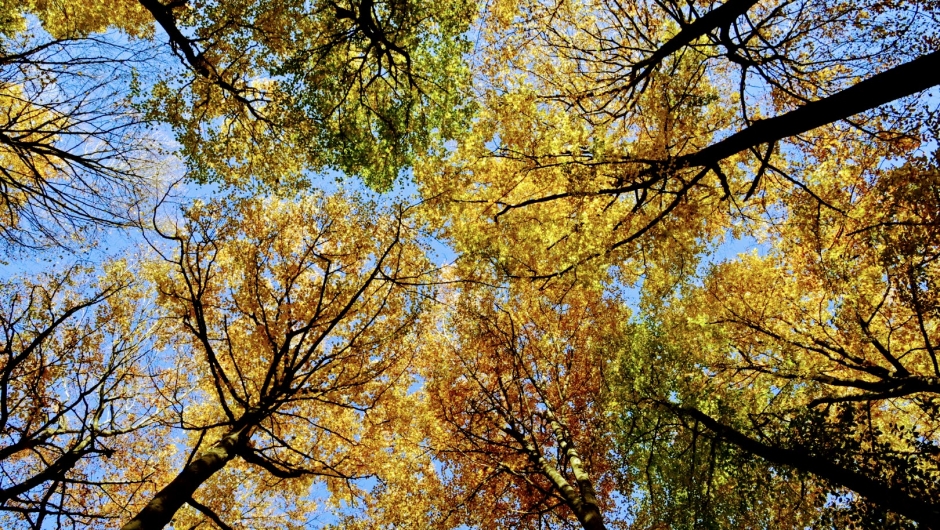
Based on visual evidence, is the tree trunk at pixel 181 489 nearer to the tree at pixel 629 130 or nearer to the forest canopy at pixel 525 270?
the forest canopy at pixel 525 270

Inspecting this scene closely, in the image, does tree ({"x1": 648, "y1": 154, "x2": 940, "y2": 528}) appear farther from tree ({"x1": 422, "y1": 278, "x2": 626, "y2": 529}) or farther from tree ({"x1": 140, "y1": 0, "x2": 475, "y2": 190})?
tree ({"x1": 140, "y1": 0, "x2": 475, "y2": 190})

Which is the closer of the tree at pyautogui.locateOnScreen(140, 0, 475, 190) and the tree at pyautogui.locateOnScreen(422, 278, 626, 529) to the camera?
the tree at pyautogui.locateOnScreen(140, 0, 475, 190)

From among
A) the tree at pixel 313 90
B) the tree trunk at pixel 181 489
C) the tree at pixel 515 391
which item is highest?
the tree at pixel 313 90

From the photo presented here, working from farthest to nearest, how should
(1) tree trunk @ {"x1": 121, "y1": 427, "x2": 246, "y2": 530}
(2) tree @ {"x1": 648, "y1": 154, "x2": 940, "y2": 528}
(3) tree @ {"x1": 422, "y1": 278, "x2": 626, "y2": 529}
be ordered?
(3) tree @ {"x1": 422, "y1": 278, "x2": 626, "y2": 529}
(2) tree @ {"x1": 648, "y1": 154, "x2": 940, "y2": 528}
(1) tree trunk @ {"x1": 121, "y1": 427, "x2": 246, "y2": 530}

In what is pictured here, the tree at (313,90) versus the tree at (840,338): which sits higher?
the tree at (313,90)

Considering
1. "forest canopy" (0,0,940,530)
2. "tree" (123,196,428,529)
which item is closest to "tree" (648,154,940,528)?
"forest canopy" (0,0,940,530)

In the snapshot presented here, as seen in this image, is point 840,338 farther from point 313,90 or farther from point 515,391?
point 313,90

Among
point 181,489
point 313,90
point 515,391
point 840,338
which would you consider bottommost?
point 181,489

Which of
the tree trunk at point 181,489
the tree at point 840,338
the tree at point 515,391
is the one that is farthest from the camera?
the tree at point 515,391

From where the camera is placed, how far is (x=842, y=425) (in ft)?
19.9

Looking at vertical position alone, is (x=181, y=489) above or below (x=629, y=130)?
below

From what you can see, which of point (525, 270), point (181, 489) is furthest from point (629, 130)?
point (181, 489)

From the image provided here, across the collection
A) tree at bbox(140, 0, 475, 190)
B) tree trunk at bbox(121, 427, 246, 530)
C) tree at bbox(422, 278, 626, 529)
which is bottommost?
tree trunk at bbox(121, 427, 246, 530)

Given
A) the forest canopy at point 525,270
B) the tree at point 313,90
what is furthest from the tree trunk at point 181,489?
the tree at point 313,90
